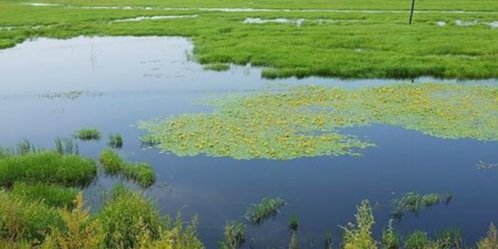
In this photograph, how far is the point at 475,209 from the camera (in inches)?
447

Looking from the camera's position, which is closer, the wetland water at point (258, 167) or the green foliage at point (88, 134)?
the wetland water at point (258, 167)

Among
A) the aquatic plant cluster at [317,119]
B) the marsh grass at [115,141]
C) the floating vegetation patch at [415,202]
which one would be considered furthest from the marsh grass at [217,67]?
the floating vegetation patch at [415,202]

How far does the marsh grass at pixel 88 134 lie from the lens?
16375 millimetres

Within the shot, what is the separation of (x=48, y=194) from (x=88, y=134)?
507 cm

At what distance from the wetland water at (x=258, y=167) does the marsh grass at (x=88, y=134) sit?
43cm

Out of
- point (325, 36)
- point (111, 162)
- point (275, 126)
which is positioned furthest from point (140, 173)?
point (325, 36)

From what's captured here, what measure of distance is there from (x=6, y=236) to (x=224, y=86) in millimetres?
14518

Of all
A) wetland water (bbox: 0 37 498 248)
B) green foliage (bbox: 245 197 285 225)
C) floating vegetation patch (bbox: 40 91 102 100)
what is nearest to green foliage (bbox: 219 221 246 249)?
wetland water (bbox: 0 37 498 248)

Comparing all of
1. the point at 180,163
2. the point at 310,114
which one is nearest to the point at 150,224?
the point at 180,163

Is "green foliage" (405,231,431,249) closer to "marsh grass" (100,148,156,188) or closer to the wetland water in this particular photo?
the wetland water

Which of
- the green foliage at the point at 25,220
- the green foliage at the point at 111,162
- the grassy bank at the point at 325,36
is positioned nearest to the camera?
the green foliage at the point at 25,220

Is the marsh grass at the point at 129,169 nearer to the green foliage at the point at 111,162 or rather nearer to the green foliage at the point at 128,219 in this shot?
the green foliage at the point at 111,162

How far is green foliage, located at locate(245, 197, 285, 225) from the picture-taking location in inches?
431

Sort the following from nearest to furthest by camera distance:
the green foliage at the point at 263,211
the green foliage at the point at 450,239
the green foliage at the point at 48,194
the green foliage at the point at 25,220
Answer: the green foliage at the point at 25,220 → the green foliage at the point at 450,239 → the green foliage at the point at 263,211 → the green foliage at the point at 48,194
